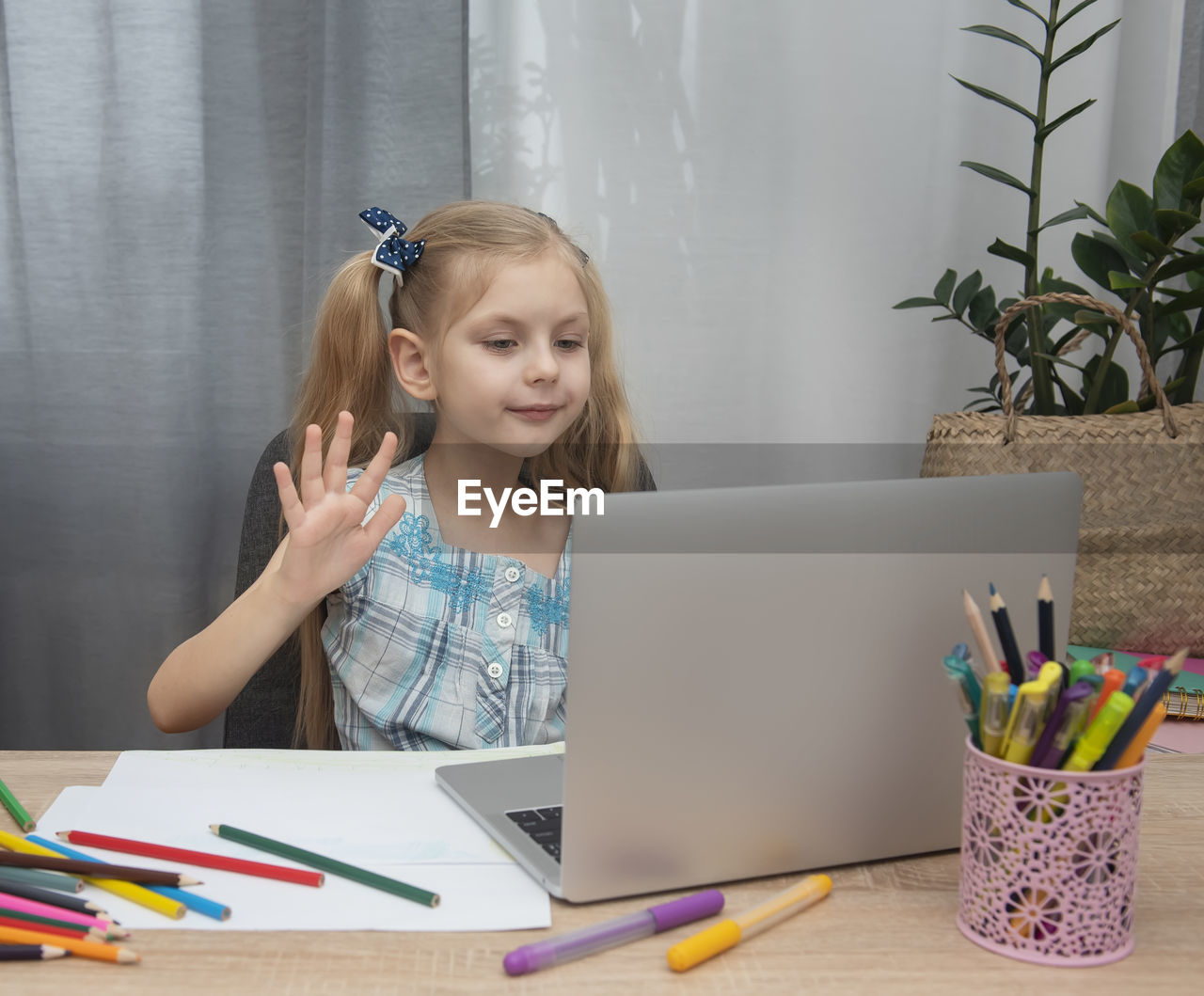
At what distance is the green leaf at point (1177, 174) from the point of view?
4.24 feet

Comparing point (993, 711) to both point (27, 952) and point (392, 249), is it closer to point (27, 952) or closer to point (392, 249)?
point (27, 952)

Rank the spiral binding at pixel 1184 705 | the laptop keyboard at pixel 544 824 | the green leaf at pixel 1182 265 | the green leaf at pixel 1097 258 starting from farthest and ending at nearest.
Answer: the green leaf at pixel 1097 258
the green leaf at pixel 1182 265
the spiral binding at pixel 1184 705
the laptop keyboard at pixel 544 824

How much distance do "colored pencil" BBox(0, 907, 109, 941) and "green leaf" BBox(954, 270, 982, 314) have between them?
1369mm

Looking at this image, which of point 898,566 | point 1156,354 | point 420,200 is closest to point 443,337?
point 420,200

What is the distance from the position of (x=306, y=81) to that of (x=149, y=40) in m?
0.21

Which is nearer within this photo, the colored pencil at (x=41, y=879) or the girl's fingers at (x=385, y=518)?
the colored pencil at (x=41, y=879)

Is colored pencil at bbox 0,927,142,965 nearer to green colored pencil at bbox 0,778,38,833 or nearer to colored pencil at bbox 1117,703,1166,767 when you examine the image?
green colored pencil at bbox 0,778,38,833

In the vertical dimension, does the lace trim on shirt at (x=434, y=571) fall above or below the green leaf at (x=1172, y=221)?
below

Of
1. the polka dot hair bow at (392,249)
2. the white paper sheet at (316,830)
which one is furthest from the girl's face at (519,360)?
the white paper sheet at (316,830)

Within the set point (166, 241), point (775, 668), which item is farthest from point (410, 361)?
point (775, 668)

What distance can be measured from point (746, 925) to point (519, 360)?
2.13 feet

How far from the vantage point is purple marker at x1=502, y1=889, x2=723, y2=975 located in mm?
557

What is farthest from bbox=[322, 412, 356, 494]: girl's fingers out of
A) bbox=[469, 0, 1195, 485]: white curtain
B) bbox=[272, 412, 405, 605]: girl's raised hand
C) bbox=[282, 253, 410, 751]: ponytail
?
bbox=[469, 0, 1195, 485]: white curtain

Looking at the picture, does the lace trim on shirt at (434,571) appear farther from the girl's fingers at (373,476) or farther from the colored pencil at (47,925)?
the colored pencil at (47,925)
